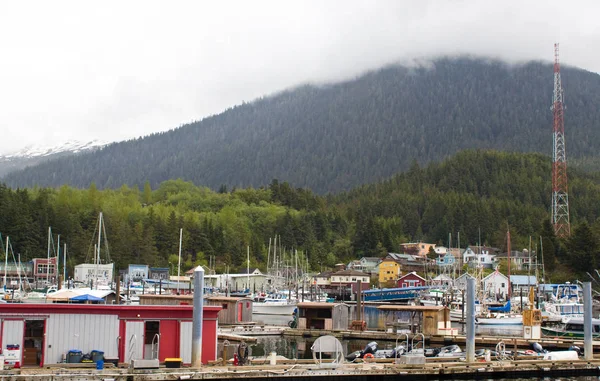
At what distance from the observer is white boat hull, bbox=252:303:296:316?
333 ft

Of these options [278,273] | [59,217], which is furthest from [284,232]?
[59,217]

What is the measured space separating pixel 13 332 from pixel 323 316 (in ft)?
128

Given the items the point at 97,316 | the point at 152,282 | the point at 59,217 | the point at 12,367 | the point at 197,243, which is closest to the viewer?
the point at 12,367

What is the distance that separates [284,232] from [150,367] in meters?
152

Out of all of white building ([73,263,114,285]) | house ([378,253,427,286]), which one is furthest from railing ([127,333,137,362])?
house ([378,253,427,286])

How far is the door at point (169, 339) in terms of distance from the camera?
38438mm

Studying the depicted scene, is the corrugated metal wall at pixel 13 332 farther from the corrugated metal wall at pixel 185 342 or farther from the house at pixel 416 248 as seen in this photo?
the house at pixel 416 248

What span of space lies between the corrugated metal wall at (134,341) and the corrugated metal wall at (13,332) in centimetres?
504

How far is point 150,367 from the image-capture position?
3541 cm

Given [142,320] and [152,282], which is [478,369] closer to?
[142,320]

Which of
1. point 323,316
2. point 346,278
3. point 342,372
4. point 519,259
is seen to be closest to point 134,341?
point 342,372

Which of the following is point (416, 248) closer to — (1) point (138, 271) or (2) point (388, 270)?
(2) point (388, 270)

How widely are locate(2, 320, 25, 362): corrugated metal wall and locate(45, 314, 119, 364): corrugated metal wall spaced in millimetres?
1224

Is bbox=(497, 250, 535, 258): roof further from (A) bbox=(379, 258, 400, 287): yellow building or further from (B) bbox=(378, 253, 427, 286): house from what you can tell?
(A) bbox=(379, 258, 400, 287): yellow building
